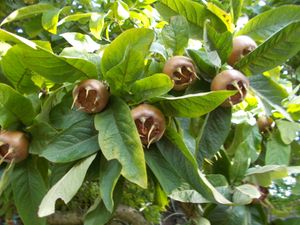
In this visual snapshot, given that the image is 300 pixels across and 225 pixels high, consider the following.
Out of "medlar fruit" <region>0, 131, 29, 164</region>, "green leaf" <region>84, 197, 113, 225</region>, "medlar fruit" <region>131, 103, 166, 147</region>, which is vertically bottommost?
"green leaf" <region>84, 197, 113, 225</region>

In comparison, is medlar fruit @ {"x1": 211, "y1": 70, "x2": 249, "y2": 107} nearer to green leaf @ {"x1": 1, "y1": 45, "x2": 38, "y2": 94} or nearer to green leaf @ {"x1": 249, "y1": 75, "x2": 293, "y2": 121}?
green leaf @ {"x1": 249, "y1": 75, "x2": 293, "y2": 121}

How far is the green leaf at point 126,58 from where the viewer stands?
792 mm

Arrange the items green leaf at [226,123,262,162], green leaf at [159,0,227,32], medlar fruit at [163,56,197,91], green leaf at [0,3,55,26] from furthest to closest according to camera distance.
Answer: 1. green leaf at [0,3,55,26]
2. green leaf at [226,123,262,162]
3. green leaf at [159,0,227,32]
4. medlar fruit at [163,56,197,91]

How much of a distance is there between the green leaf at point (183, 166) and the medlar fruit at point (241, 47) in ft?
0.74

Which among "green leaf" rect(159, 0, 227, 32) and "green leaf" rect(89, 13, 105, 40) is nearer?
"green leaf" rect(159, 0, 227, 32)

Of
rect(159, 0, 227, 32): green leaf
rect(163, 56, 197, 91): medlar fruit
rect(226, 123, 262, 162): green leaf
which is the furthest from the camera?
rect(226, 123, 262, 162): green leaf

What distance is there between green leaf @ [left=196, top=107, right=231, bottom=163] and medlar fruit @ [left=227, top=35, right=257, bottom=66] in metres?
0.11

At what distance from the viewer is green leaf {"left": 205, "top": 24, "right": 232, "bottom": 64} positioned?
0.89 metres

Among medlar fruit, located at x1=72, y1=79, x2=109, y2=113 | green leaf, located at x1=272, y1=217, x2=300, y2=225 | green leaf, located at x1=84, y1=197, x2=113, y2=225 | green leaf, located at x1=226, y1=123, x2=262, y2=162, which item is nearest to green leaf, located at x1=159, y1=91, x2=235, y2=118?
medlar fruit, located at x1=72, y1=79, x2=109, y2=113

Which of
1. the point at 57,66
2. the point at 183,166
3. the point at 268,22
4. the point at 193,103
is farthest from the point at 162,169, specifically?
the point at 268,22

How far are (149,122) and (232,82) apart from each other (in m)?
0.17

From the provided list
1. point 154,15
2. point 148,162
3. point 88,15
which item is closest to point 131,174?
point 148,162

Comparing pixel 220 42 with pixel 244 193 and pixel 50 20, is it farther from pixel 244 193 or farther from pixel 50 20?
pixel 50 20

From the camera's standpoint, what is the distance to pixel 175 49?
36.7 inches
